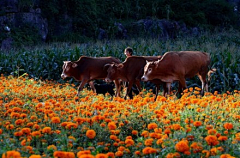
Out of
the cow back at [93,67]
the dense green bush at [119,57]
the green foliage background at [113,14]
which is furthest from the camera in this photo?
the green foliage background at [113,14]

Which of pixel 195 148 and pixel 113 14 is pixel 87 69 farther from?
pixel 113 14

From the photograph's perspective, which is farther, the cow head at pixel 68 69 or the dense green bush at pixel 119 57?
the dense green bush at pixel 119 57

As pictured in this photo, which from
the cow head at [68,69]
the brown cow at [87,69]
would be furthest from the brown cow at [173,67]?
the cow head at [68,69]

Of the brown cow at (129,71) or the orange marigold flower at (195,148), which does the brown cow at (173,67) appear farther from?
the orange marigold flower at (195,148)

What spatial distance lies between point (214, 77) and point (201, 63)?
194 centimetres

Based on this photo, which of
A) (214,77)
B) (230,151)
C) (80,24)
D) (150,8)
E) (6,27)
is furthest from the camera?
(150,8)

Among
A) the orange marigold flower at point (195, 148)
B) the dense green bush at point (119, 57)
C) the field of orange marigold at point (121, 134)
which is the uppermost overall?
the orange marigold flower at point (195, 148)

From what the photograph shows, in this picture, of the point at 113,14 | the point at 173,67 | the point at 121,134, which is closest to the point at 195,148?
the point at 121,134

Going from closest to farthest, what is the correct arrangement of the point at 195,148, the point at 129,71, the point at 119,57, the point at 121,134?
1. the point at 195,148
2. the point at 121,134
3. the point at 129,71
4. the point at 119,57

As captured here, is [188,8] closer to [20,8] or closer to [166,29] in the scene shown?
[166,29]

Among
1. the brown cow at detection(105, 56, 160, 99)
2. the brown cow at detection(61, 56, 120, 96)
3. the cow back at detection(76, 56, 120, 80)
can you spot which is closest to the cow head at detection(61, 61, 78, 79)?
the brown cow at detection(61, 56, 120, 96)

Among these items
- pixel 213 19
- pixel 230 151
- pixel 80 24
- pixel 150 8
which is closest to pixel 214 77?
pixel 230 151

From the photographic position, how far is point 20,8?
99.7 feet

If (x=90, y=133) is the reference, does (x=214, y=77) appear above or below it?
below
